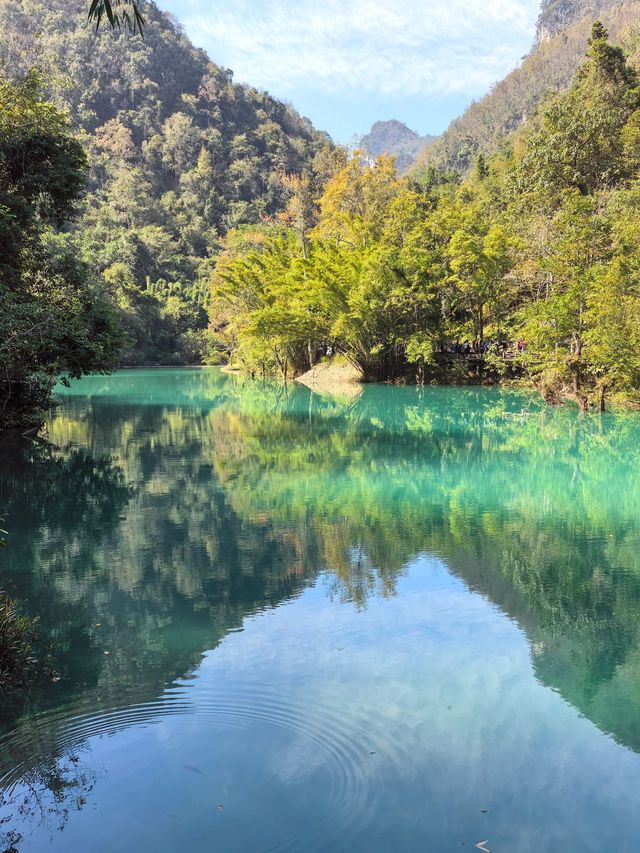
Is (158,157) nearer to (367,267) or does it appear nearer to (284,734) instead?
(367,267)

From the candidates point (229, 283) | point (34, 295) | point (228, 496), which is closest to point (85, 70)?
point (229, 283)

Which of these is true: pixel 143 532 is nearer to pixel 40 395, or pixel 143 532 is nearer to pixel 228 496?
pixel 228 496

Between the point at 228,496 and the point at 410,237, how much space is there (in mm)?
20679

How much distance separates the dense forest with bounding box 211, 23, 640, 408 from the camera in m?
21.1

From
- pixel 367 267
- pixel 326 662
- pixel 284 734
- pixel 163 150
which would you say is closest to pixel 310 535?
pixel 326 662

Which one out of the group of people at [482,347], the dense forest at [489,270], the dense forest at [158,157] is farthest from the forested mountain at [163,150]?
the group of people at [482,347]

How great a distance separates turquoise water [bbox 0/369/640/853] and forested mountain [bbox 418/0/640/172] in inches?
2803

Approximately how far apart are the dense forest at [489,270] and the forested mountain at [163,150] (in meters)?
22.6

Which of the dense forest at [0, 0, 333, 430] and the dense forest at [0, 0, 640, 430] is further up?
the dense forest at [0, 0, 333, 430]

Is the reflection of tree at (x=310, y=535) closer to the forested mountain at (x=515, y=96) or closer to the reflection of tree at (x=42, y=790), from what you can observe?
the reflection of tree at (x=42, y=790)

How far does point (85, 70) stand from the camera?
86.0 m

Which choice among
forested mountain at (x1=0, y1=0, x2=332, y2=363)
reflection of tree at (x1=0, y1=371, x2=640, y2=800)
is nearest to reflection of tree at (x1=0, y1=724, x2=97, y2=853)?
reflection of tree at (x1=0, y1=371, x2=640, y2=800)

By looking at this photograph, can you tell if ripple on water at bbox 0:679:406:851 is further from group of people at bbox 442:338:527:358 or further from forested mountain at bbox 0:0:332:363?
forested mountain at bbox 0:0:332:363

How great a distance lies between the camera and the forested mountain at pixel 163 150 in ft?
188
